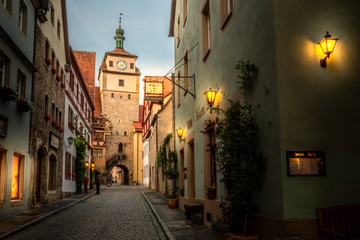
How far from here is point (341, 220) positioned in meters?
5.62

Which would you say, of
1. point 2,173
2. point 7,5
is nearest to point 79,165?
point 2,173

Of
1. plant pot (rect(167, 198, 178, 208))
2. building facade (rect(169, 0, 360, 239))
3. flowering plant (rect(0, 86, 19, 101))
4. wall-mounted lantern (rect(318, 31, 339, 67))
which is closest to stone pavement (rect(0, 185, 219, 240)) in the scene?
plant pot (rect(167, 198, 178, 208))

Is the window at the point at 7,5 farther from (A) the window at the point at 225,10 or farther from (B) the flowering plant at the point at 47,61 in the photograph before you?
(A) the window at the point at 225,10

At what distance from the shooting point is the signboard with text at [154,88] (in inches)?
1027

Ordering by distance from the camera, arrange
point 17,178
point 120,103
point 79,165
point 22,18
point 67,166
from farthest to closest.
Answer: point 120,103 → point 79,165 → point 67,166 → point 22,18 → point 17,178

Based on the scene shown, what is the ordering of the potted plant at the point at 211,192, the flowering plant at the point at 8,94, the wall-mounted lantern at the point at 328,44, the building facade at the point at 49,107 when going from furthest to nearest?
the building facade at the point at 49,107
the flowering plant at the point at 8,94
the potted plant at the point at 211,192
the wall-mounted lantern at the point at 328,44

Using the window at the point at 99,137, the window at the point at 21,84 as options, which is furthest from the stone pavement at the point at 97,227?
the window at the point at 99,137

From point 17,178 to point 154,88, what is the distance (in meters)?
13.6

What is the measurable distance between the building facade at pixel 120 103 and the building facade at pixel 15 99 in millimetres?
44834

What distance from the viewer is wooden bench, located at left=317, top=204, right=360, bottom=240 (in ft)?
18.2

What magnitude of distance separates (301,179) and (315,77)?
1.62 m

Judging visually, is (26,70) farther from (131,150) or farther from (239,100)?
(131,150)

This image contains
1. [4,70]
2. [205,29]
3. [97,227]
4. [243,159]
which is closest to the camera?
[243,159]

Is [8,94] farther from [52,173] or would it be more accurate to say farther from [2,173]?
[52,173]
